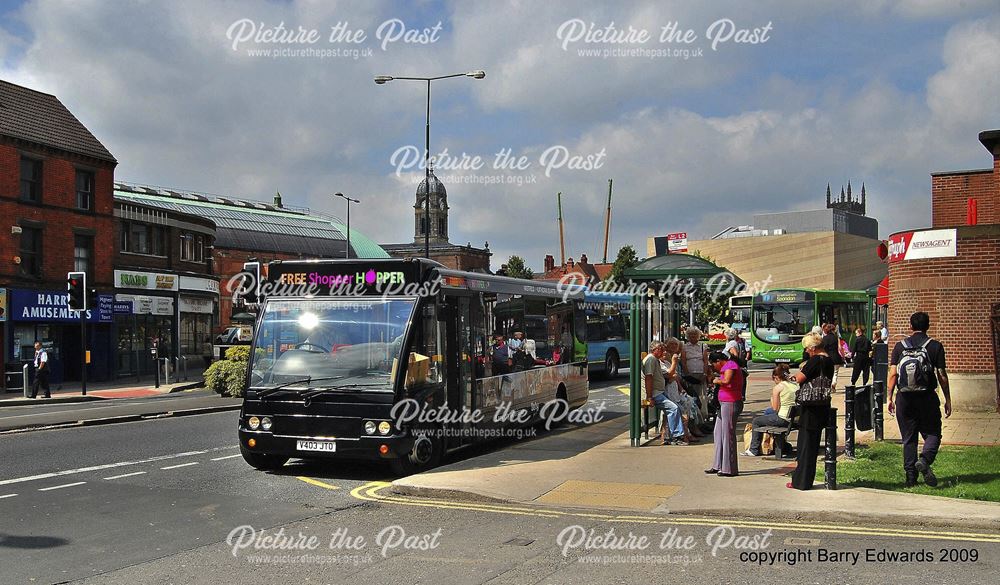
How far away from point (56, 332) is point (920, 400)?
1318 inches

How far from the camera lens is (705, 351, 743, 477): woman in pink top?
34.4 feet

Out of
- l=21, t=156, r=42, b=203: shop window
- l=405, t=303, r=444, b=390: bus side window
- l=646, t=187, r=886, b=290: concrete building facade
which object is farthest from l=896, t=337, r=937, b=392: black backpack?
l=646, t=187, r=886, b=290: concrete building facade

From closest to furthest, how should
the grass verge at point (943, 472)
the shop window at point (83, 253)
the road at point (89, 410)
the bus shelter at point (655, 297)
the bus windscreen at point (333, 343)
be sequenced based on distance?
the grass verge at point (943, 472) → the bus windscreen at point (333, 343) → the bus shelter at point (655, 297) → the road at point (89, 410) → the shop window at point (83, 253)

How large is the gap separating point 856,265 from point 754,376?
7121 centimetres

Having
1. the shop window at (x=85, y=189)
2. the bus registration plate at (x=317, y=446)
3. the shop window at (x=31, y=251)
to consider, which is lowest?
the bus registration plate at (x=317, y=446)

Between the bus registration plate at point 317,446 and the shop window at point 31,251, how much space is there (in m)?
27.6

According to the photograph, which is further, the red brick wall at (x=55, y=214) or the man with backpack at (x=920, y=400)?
the red brick wall at (x=55, y=214)

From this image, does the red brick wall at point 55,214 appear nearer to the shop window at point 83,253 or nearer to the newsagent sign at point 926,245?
the shop window at point 83,253

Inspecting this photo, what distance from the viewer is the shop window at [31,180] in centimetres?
3406

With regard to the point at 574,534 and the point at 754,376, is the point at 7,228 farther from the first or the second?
the point at 574,534

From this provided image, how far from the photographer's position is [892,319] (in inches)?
710

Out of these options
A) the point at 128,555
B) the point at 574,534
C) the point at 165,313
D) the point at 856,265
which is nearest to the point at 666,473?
the point at 574,534

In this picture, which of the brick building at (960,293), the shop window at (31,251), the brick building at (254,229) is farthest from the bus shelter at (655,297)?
the brick building at (254,229)

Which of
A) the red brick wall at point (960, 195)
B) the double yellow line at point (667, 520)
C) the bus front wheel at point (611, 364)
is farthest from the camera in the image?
the bus front wheel at point (611, 364)
